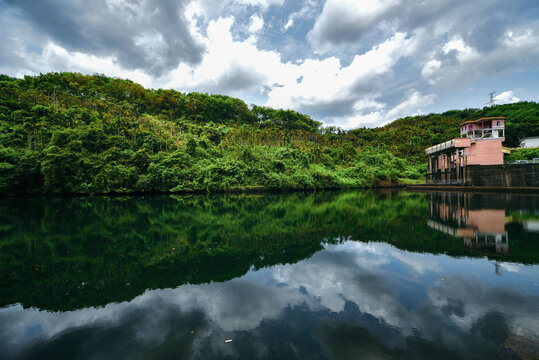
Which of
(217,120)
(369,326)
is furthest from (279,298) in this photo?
(217,120)

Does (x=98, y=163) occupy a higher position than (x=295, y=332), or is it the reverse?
(x=98, y=163)

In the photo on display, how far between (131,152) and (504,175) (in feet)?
132

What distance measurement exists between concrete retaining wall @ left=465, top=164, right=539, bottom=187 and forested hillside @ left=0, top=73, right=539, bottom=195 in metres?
14.5

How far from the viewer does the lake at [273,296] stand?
8.50 ft

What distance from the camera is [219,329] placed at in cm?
295

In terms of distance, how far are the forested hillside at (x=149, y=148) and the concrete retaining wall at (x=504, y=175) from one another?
47.6ft

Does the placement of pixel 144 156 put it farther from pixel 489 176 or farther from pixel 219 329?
pixel 489 176

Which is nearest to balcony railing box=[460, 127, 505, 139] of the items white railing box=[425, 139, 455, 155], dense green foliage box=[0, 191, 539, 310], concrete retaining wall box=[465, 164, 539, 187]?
white railing box=[425, 139, 455, 155]

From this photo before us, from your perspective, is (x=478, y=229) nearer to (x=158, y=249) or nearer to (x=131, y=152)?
(x=158, y=249)

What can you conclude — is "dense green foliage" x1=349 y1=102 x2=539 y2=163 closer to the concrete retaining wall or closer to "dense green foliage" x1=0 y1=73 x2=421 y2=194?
"dense green foliage" x1=0 y1=73 x2=421 y2=194

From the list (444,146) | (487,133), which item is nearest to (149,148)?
(444,146)

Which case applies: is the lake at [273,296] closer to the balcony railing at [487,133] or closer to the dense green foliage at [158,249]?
the dense green foliage at [158,249]

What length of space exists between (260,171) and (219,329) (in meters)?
28.9

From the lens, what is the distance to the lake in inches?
102
